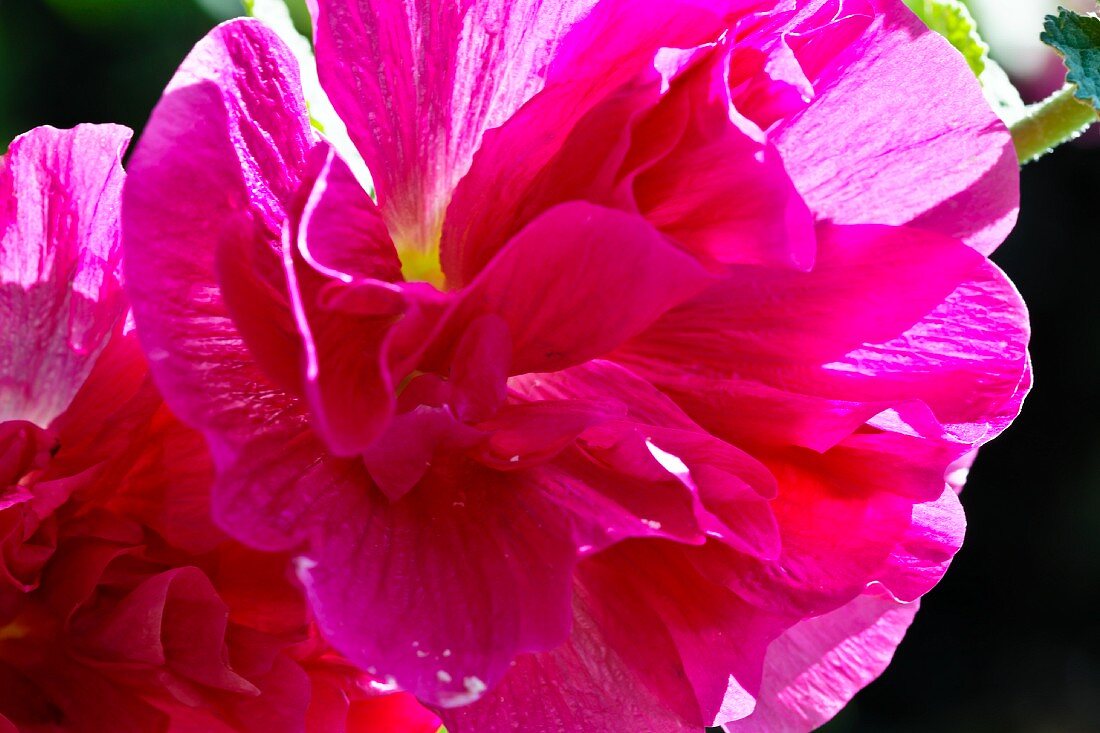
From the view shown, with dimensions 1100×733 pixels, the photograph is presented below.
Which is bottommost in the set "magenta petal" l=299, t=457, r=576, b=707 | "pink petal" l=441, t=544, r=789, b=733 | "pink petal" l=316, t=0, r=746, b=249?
"pink petal" l=441, t=544, r=789, b=733

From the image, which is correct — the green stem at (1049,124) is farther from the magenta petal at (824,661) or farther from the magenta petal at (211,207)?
the magenta petal at (211,207)

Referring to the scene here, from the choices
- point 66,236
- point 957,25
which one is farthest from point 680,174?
point 957,25

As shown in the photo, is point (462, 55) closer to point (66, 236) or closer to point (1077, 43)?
point (66, 236)

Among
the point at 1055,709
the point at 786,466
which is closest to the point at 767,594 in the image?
the point at 786,466

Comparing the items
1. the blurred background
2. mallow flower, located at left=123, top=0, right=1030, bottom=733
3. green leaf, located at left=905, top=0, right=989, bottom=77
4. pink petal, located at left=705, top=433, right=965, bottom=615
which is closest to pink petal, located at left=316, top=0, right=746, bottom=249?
mallow flower, located at left=123, top=0, right=1030, bottom=733

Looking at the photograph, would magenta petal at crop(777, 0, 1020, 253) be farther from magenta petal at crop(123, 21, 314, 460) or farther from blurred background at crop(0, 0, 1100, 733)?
blurred background at crop(0, 0, 1100, 733)

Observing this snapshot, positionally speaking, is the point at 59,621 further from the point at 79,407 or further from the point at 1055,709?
the point at 1055,709
